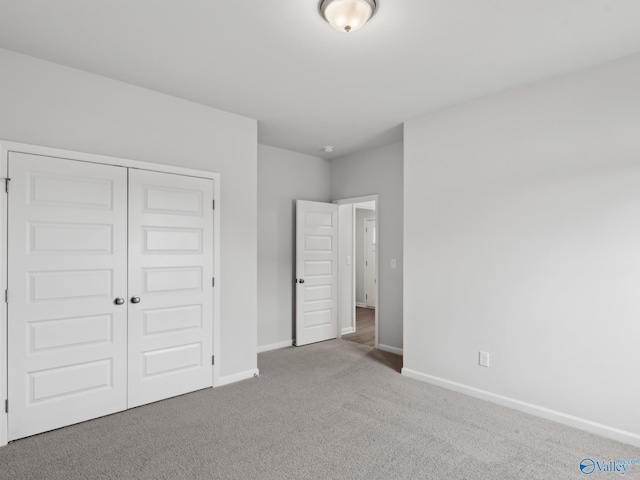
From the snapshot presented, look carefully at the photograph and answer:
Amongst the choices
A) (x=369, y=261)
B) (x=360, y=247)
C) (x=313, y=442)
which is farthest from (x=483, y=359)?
(x=360, y=247)

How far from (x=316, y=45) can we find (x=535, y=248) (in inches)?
90.8

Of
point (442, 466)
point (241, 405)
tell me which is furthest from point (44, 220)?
point (442, 466)

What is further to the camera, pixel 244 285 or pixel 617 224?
pixel 244 285

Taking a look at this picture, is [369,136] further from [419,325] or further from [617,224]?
[617,224]

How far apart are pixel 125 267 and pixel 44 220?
64 cm

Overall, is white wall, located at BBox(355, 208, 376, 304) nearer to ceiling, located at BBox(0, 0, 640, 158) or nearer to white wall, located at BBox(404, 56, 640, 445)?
white wall, located at BBox(404, 56, 640, 445)

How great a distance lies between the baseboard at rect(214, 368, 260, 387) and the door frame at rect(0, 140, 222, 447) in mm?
50

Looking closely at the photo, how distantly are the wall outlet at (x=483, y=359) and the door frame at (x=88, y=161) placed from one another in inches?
95.6

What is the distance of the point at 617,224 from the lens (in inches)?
101

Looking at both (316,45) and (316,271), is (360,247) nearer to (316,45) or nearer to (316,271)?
(316,271)

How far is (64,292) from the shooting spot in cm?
268

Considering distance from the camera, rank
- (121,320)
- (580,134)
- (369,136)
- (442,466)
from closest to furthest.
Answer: (442,466)
(580,134)
(121,320)
(369,136)
